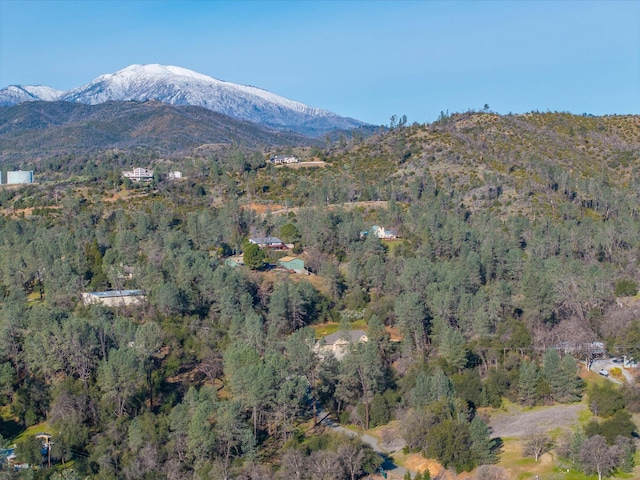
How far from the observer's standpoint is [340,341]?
4169 centimetres

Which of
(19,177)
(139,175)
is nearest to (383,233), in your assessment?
(139,175)

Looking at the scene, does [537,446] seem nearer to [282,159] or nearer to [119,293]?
[119,293]

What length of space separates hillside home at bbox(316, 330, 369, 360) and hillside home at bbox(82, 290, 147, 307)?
12652 millimetres

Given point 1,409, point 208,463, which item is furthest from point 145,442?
point 1,409

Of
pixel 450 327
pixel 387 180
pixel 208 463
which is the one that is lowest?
Result: pixel 208 463

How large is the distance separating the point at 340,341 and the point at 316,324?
6527mm

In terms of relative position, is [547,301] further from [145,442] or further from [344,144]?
[344,144]

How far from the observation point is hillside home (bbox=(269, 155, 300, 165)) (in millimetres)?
96875

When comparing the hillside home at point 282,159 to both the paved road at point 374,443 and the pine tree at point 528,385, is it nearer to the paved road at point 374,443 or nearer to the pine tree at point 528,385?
the paved road at point 374,443

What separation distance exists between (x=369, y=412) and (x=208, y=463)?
8.81m

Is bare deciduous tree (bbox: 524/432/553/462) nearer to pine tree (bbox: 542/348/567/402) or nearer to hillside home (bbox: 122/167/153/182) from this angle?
pine tree (bbox: 542/348/567/402)

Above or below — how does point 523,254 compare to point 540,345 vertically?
above

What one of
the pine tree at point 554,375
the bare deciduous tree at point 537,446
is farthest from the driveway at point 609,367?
the bare deciduous tree at point 537,446

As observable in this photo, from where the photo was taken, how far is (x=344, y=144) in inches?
3930
